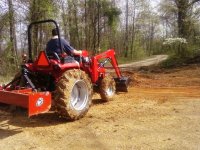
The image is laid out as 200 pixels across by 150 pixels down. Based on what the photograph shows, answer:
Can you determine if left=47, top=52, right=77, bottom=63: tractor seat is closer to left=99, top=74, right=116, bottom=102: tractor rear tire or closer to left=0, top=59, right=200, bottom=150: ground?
left=0, top=59, right=200, bottom=150: ground

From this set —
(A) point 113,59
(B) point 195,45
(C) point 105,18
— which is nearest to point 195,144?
(A) point 113,59

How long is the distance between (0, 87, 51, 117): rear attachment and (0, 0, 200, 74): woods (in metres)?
7.38

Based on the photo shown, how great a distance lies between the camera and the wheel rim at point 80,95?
732 centimetres

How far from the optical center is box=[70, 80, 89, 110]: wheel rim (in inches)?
288

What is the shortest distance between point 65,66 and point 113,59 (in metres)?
2.97

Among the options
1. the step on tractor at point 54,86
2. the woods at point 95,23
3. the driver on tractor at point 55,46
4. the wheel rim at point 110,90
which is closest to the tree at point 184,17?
the woods at point 95,23

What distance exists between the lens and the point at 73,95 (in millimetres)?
7355

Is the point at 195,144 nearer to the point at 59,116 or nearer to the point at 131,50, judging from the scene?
the point at 59,116

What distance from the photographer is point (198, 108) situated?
7801mm

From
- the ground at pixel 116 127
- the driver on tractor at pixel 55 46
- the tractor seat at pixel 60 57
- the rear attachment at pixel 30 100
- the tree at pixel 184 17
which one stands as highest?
the tree at pixel 184 17

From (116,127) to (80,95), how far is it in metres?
1.39

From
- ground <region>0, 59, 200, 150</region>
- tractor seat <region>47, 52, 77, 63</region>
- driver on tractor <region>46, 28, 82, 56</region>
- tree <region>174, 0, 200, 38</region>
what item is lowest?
ground <region>0, 59, 200, 150</region>

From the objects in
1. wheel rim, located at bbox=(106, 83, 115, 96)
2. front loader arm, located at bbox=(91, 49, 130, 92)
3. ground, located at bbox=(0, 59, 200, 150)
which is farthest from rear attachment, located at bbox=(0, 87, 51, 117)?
wheel rim, located at bbox=(106, 83, 115, 96)

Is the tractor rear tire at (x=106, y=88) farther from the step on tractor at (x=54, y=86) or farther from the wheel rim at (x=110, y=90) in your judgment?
the step on tractor at (x=54, y=86)
